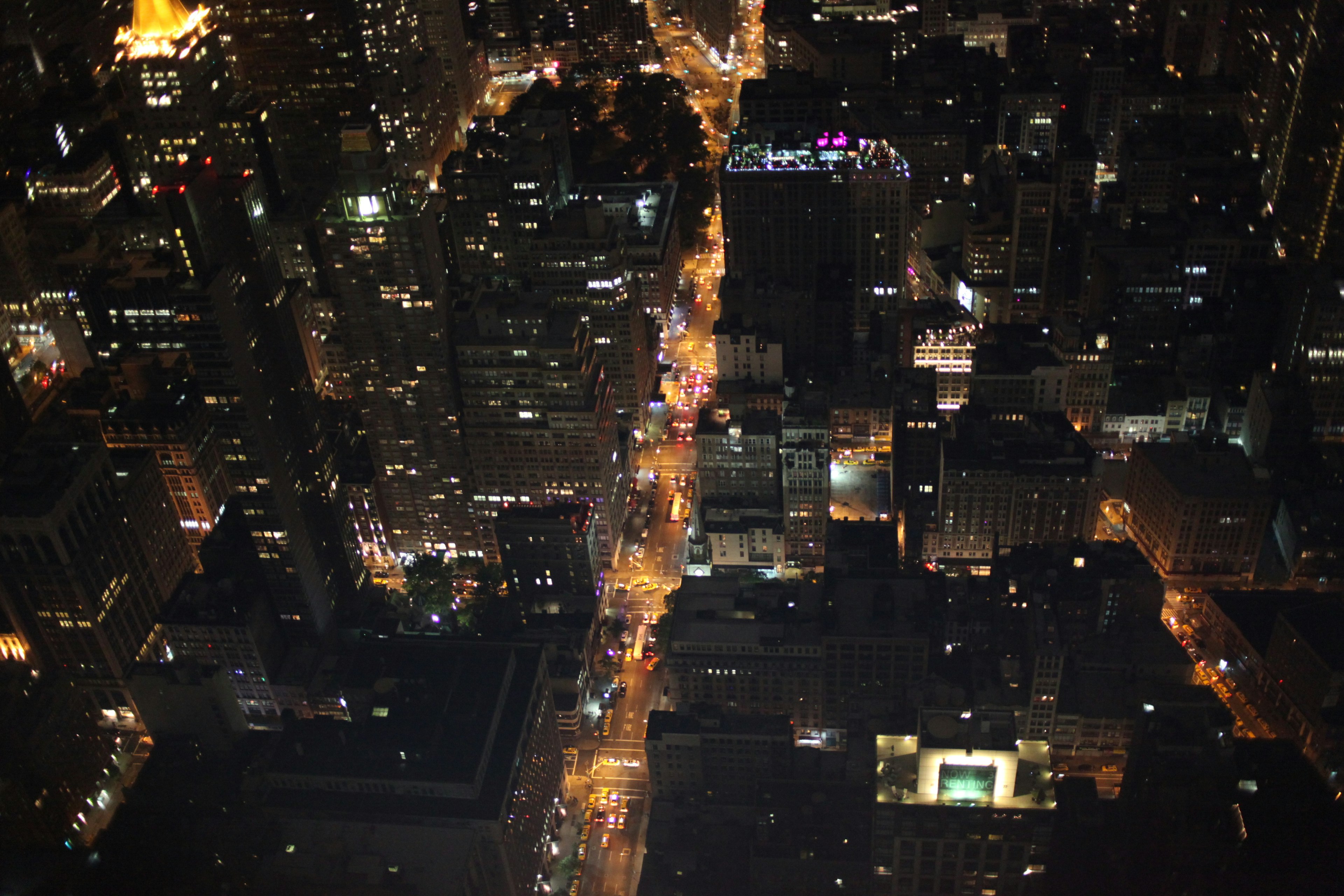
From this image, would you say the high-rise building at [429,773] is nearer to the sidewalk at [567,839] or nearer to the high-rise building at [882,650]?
the sidewalk at [567,839]

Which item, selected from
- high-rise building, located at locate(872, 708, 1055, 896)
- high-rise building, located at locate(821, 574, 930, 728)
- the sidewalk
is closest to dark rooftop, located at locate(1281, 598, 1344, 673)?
high-rise building, located at locate(821, 574, 930, 728)

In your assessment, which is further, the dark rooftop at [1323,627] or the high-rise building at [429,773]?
the dark rooftop at [1323,627]

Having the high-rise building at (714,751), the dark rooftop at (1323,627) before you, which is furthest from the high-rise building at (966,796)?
the dark rooftop at (1323,627)

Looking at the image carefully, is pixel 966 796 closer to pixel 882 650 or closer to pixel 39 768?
pixel 882 650

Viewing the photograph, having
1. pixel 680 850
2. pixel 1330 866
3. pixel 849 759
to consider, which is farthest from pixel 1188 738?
pixel 680 850

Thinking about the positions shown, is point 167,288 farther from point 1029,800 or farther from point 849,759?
point 1029,800

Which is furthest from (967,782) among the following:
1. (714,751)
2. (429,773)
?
(429,773)

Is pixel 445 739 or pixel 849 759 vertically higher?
pixel 445 739

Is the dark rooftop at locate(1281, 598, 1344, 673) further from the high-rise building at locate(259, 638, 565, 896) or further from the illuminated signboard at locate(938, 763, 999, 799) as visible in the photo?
the high-rise building at locate(259, 638, 565, 896)
